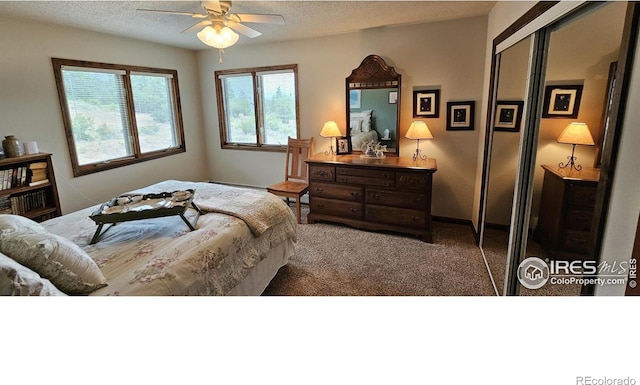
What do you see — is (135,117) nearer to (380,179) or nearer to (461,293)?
(380,179)

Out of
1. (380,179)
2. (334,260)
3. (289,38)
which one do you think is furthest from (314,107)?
(334,260)

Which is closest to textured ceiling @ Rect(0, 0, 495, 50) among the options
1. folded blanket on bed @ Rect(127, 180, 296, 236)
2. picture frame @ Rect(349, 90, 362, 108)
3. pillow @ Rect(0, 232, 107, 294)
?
picture frame @ Rect(349, 90, 362, 108)

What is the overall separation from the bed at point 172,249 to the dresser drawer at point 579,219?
1766 mm

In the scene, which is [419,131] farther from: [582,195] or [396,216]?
[582,195]

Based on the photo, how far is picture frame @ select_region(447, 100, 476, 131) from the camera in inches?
137

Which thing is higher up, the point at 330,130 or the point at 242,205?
the point at 330,130

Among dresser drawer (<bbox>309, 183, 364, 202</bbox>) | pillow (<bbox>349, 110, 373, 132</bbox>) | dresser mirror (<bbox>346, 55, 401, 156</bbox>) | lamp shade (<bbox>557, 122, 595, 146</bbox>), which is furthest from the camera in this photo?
pillow (<bbox>349, 110, 373, 132</bbox>)

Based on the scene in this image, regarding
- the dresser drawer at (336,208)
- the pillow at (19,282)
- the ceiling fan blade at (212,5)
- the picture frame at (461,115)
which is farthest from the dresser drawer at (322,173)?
the pillow at (19,282)

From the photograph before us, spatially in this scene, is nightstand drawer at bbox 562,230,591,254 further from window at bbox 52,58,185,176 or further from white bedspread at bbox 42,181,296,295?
window at bbox 52,58,185,176

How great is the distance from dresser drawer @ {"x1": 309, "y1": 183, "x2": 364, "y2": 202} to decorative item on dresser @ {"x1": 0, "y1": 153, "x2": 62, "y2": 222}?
268 cm

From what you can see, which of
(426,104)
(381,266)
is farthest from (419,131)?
(381,266)

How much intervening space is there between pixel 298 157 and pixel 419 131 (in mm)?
1685

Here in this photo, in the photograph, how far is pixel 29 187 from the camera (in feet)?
9.78

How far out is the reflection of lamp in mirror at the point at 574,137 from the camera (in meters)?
1.27
